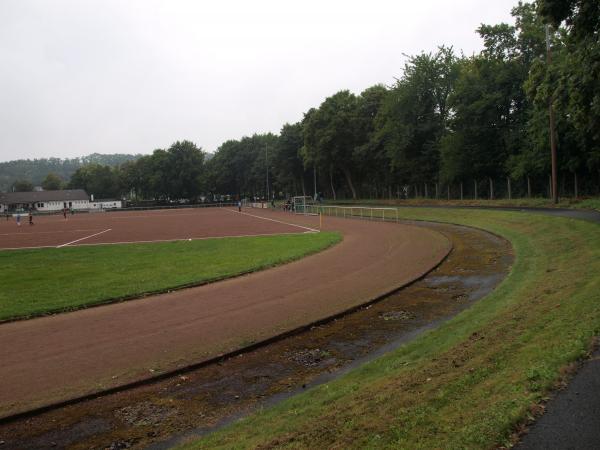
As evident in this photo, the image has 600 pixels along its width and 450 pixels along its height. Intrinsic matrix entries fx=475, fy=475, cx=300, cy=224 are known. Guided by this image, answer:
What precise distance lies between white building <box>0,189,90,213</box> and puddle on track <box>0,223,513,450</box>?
13152 cm

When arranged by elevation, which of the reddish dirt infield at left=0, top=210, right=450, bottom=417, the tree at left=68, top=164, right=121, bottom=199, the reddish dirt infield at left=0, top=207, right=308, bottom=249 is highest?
the tree at left=68, top=164, right=121, bottom=199

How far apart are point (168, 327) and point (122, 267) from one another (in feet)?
29.1

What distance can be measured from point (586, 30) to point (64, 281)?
766 inches

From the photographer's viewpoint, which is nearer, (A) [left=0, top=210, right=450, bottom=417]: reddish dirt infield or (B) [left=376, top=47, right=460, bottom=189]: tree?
(A) [left=0, top=210, right=450, bottom=417]: reddish dirt infield

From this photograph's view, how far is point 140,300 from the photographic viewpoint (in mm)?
12625

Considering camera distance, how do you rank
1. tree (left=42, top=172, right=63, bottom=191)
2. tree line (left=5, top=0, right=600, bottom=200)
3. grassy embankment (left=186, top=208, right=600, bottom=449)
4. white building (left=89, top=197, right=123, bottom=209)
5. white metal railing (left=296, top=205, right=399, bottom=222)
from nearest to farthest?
grassy embankment (left=186, top=208, right=600, bottom=449), tree line (left=5, top=0, right=600, bottom=200), white metal railing (left=296, top=205, right=399, bottom=222), white building (left=89, top=197, right=123, bottom=209), tree (left=42, top=172, right=63, bottom=191)

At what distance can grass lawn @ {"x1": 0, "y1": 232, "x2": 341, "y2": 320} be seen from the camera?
42.4ft

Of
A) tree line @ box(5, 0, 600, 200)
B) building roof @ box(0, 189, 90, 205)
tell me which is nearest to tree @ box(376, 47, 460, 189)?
tree line @ box(5, 0, 600, 200)

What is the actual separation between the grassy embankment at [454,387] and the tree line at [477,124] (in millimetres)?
11289

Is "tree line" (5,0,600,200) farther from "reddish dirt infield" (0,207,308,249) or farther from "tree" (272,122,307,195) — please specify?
"reddish dirt infield" (0,207,308,249)

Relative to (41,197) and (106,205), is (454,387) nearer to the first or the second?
(106,205)

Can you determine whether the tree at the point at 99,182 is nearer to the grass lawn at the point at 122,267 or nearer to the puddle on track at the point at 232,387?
the grass lawn at the point at 122,267

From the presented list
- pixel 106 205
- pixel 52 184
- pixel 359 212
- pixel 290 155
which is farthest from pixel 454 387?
pixel 52 184

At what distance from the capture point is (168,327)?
1008 cm
